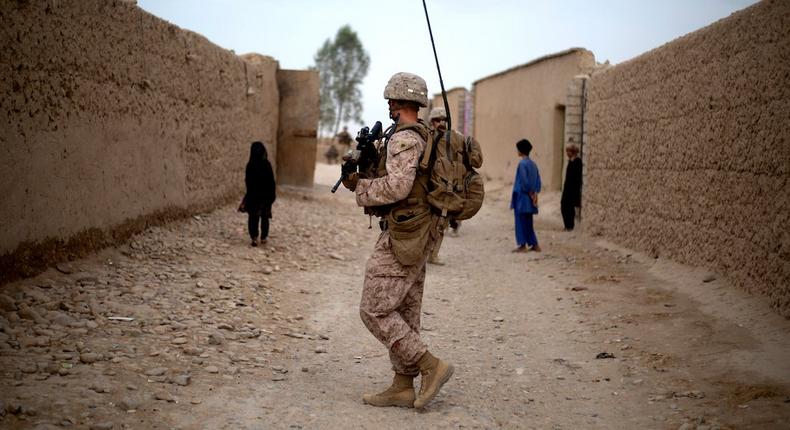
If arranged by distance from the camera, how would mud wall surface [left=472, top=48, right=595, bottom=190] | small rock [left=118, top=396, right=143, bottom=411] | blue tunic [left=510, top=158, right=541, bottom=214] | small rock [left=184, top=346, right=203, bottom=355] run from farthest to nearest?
1. mud wall surface [left=472, top=48, right=595, bottom=190]
2. blue tunic [left=510, top=158, right=541, bottom=214]
3. small rock [left=184, top=346, right=203, bottom=355]
4. small rock [left=118, top=396, right=143, bottom=411]

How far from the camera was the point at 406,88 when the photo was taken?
362 centimetres

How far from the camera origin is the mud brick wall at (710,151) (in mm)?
5105

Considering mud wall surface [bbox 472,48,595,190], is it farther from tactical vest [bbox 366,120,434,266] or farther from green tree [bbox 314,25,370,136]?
green tree [bbox 314,25,370,136]

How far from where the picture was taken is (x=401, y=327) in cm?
350

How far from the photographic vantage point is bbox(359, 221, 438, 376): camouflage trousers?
3502 millimetres

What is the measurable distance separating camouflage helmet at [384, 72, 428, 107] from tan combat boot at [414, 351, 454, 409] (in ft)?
3.97

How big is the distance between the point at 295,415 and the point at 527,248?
623cm

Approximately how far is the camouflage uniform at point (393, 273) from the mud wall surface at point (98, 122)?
2.54 m

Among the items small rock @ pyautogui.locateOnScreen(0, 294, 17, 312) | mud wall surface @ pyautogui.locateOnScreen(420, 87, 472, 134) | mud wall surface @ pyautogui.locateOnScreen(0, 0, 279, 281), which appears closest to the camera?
small rock @ pyautogui.locateOnScreen(0, 294, 17, 312)

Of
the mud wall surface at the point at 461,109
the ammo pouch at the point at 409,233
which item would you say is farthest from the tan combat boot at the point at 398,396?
the mud wall surface at the point at 461,109

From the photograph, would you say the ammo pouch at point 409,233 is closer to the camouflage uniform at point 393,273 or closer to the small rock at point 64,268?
the camouflage uniform at point 393,273

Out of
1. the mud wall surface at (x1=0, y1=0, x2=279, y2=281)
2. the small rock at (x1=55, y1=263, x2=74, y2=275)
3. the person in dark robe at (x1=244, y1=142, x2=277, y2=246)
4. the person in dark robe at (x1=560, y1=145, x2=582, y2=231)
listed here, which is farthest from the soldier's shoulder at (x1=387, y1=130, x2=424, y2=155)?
the person in dark robe at (x1=560, y1=145, x2=582, y2=231)

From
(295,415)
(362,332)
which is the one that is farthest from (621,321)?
(295,415)

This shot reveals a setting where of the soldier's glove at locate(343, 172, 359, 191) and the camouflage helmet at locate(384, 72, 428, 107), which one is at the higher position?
the camouflage helmet at locate(384, 72, 428, 107)
